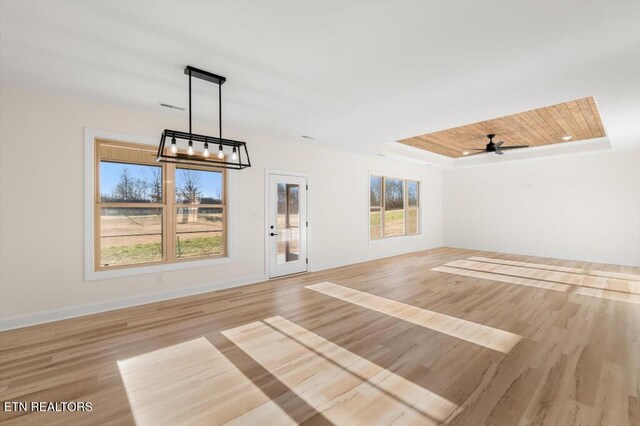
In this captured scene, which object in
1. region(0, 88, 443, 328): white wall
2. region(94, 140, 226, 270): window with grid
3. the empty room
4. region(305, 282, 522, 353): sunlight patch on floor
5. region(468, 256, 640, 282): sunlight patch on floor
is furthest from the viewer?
region(468, 256, 640, 282): sunlight patch on floor

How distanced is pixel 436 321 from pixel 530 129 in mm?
4795

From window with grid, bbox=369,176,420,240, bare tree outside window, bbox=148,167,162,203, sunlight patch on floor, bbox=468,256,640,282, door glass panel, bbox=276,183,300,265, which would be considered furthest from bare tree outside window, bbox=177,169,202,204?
sunlight patch on floor, bbox=468,256,640,282

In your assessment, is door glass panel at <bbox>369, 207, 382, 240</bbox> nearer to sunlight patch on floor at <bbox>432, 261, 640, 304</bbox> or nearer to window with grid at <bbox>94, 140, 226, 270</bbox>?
sunlight patch on floor at <bbox>432, 261, 640, 304</bbox>

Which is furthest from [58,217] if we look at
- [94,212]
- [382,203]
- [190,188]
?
[382,203]

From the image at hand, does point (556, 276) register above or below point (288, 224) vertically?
below

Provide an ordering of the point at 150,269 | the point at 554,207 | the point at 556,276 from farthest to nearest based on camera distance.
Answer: the point at 554,207 → the point at 556,276 → the point at 150,269

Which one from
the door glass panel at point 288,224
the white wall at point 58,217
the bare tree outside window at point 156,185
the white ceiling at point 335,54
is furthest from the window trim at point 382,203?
the bare tree outside window at point 156,185

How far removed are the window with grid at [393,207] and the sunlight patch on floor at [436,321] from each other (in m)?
3.46

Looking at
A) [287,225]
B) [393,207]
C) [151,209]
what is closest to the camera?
[151,209]

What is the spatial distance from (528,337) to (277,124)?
4490 millimetres

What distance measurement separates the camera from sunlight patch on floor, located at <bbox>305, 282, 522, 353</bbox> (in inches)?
116

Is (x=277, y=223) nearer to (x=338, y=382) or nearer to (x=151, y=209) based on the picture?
(x=151, y=209)

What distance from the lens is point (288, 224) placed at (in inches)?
233

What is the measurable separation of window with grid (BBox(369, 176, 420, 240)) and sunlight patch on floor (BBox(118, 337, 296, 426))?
5773mm
